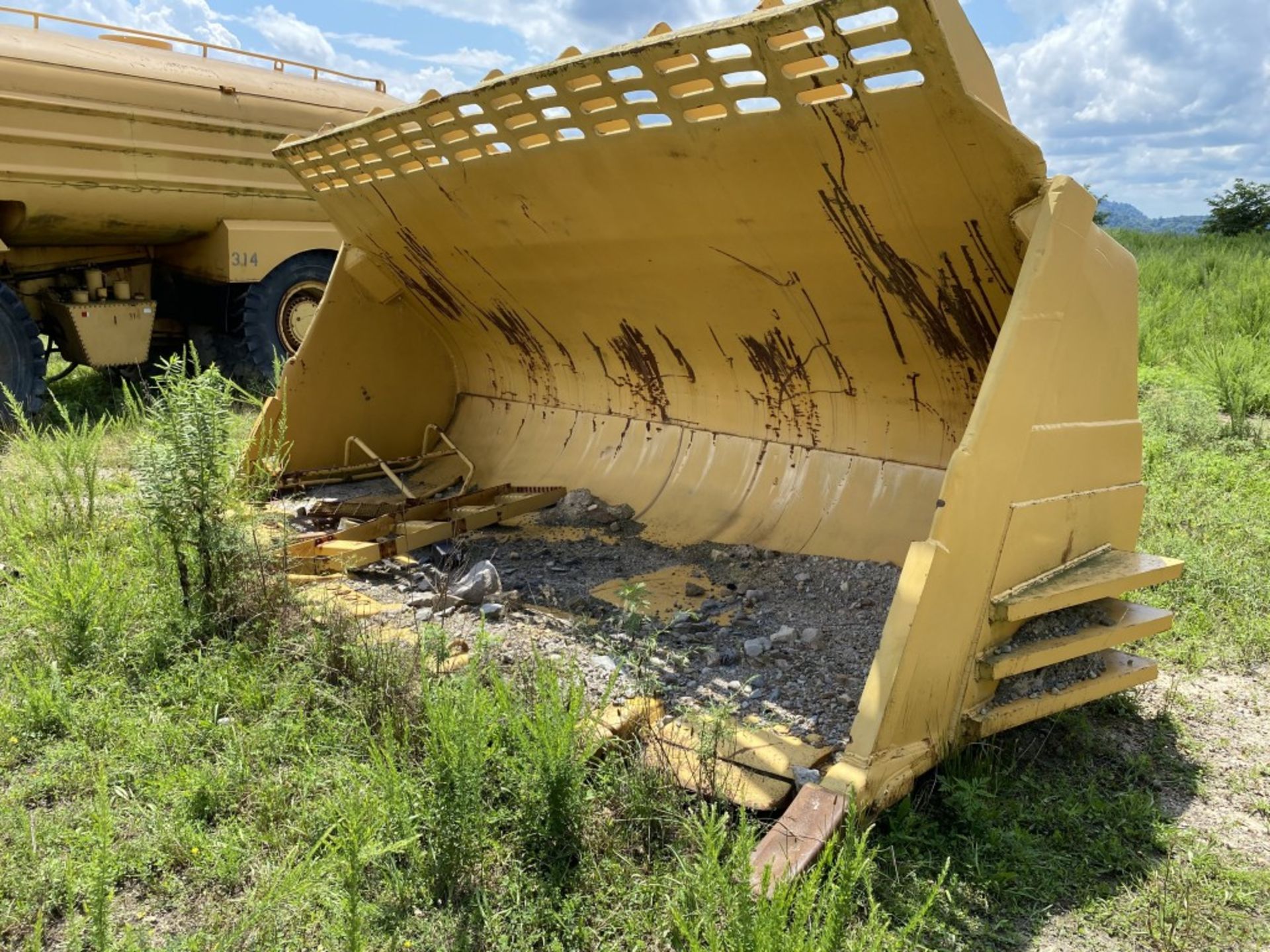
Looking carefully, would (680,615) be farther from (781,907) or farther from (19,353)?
(19,353)

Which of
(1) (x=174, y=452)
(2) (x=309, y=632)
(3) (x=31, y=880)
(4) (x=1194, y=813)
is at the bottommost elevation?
(4) (x=1194, y=813)

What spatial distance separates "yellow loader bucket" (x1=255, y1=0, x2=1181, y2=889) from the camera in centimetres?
226

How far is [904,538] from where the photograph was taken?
3.38m

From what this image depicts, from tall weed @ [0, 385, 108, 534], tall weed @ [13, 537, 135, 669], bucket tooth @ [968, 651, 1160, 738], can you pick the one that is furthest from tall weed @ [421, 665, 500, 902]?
tall weed @ [0, 385, 108, 534]

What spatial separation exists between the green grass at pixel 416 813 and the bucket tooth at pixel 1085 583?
38 centimetres

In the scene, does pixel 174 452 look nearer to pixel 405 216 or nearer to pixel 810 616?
pixel 405 216

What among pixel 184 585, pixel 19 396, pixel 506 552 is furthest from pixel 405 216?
pixel 19 396

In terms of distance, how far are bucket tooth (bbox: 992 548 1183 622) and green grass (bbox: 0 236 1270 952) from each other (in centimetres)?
38

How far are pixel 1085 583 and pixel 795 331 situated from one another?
1.53 meters

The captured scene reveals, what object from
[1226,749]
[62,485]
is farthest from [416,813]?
[62,485]

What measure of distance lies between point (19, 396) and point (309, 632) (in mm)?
4730

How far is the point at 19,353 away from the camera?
6418 mm

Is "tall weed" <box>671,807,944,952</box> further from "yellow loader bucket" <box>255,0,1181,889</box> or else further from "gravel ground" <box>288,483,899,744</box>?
"gravel ground" <box>288,483,899,744</box>

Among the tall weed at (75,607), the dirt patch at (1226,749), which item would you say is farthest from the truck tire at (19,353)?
the dirt patch at (1226,749)
